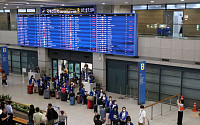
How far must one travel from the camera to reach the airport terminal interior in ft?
47.6

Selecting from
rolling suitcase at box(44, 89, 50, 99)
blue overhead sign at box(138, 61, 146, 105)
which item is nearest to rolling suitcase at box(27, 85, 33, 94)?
rolling suitcase at box(44, 89, 50, 99)

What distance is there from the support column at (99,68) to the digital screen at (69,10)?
10.4ft

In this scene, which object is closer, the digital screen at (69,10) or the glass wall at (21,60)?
the digital screen at (69,10)

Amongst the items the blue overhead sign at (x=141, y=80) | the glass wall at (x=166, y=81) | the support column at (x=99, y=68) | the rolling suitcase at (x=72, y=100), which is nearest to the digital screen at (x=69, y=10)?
the support column at (x=99, y=68)

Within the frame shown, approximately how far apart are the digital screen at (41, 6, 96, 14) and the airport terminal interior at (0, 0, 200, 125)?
0.23 feet

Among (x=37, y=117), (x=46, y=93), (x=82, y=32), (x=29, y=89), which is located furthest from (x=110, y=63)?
(x=37, y=117)

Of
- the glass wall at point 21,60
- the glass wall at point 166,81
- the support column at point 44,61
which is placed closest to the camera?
the glass wall at point 166,81

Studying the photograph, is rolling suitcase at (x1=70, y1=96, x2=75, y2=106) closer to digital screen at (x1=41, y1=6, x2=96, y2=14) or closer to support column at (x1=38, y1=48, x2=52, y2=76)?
Result: digital screen at (x1=41, y1=6, x2=96, y2=14)

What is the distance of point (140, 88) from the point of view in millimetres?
16547

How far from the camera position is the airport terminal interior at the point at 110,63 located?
1450 centimetres

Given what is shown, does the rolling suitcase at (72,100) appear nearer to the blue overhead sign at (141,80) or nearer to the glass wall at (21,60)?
the blue overhead sign at (141,80)

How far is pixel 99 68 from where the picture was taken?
19875 mm

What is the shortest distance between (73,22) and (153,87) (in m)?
7.51

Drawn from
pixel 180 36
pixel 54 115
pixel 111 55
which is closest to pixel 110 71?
pixel 111 55
